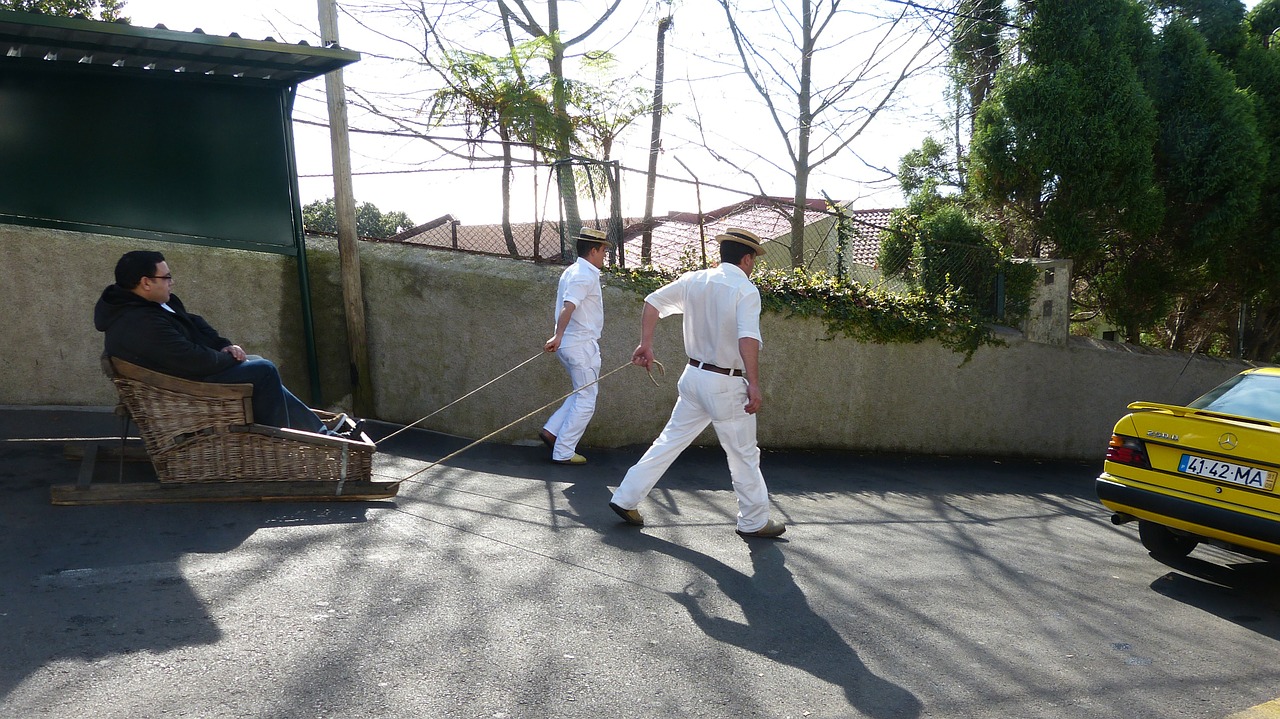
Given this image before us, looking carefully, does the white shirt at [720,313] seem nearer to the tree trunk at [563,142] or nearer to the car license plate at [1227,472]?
the car license plate at [1227,472]

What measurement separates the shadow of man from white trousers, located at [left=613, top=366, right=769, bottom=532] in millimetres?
303

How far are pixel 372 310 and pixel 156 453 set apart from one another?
3.73m

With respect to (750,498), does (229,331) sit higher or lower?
higher

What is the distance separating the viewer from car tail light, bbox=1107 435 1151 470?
5.95 m

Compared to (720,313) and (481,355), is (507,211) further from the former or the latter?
(720,313)

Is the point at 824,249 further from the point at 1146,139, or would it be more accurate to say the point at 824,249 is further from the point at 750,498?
the point at 750,498

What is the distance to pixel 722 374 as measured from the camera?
18.4 feet

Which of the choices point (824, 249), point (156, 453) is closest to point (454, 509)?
point (156, 453)

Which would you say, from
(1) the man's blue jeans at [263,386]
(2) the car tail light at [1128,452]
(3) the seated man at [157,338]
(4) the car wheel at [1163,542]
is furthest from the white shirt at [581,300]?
(4) the car wheel at [1163,542]

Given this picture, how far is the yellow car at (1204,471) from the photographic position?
5355 millimetres

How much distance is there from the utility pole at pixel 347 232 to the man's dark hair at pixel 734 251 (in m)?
4.32

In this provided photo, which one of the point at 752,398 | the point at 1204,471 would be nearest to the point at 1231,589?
the point at 1204,471

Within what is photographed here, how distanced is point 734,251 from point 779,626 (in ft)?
7.68

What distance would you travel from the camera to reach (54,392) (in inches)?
302
